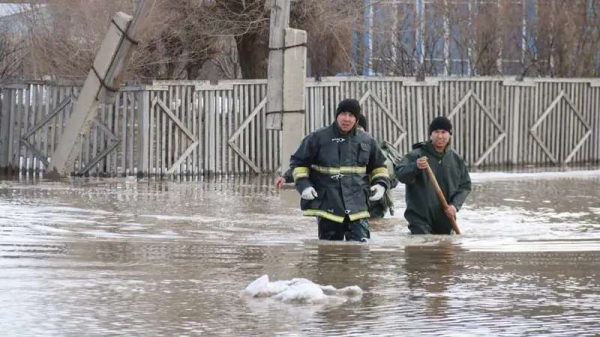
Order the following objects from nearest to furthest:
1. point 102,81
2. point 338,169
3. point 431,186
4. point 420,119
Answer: point 338,169, point 431,186, point 102,81, point 420,119

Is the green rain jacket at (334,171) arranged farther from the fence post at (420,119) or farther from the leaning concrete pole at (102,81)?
the fence post at (420,119)

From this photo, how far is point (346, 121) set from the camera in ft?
41.6

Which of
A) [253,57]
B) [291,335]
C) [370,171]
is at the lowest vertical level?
[291,335]

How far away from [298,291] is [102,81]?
13069 millimetres

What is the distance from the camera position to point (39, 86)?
2370 centimetres

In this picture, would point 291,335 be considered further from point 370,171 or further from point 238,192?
point 238,192

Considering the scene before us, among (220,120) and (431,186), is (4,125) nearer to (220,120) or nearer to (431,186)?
(220,120)

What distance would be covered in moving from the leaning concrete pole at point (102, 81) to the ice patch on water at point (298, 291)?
12.1m

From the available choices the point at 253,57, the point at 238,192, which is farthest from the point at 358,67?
the point at 238,192

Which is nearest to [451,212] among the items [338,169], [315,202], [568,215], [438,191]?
[438,191]

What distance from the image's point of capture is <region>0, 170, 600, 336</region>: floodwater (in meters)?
8.55

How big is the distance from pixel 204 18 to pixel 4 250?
15.0 m

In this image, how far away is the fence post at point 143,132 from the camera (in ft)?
Result: 76.5

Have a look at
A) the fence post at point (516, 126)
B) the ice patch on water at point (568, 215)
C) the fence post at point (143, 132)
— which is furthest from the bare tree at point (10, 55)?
the ice patch on water at point (568, 215)
